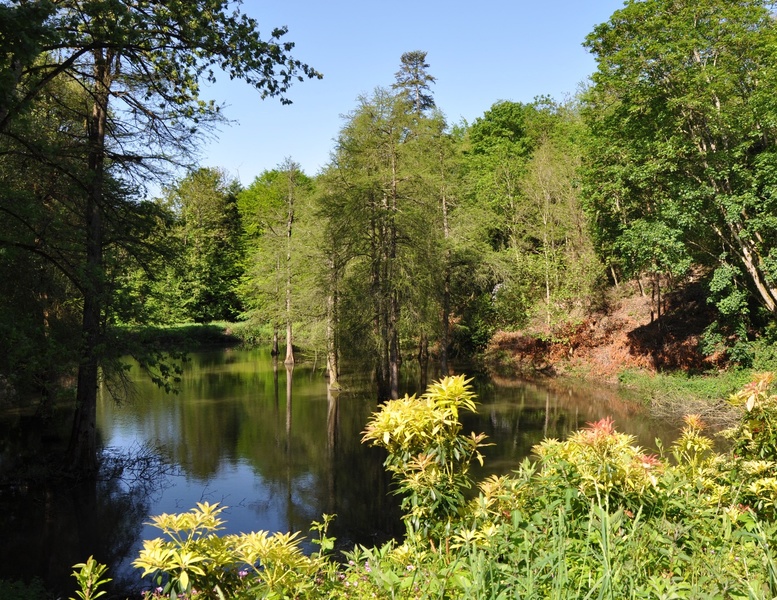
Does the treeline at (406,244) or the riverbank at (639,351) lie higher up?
the treeline at (406,244)

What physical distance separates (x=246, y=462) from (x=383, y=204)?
28.5ft

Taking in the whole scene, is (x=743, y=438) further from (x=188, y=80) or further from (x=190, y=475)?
(x=190, y=475)

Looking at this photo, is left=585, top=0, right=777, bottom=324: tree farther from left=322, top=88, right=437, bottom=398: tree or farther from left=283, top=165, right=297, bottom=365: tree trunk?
left=283, top=165, right=297, bottom=365: tree trunk

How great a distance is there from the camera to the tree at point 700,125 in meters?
14.5

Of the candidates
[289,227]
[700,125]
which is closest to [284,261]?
[289,227]

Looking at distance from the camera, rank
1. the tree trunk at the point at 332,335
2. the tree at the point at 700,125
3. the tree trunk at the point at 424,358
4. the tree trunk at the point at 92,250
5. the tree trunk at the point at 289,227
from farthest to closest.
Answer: the tree trunk at the point at 289,227 < the tree trunk at the point at 424,358 < the tree trunk at the point at 332,335 < the tree at the point at 700,125 < the tree trunk at the point at 92,250

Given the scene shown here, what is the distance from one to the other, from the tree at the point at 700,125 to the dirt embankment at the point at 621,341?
11.2ft

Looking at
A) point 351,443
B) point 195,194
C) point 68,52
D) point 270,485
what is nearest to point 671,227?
point 351,443

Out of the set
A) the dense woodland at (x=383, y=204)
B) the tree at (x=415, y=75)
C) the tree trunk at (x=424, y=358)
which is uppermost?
the tree at (x=415, y=75)

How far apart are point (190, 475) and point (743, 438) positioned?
10439 millimetres

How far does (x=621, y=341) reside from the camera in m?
23.1

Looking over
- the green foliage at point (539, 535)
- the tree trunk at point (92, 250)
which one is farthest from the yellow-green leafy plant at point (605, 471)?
the tree trunk at point (92, 250)

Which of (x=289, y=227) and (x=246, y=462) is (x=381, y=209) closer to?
(x=246, y=462)

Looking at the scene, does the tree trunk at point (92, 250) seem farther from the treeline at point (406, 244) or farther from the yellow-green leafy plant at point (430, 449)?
the yellow-green leafy plant at point (430, 449)
